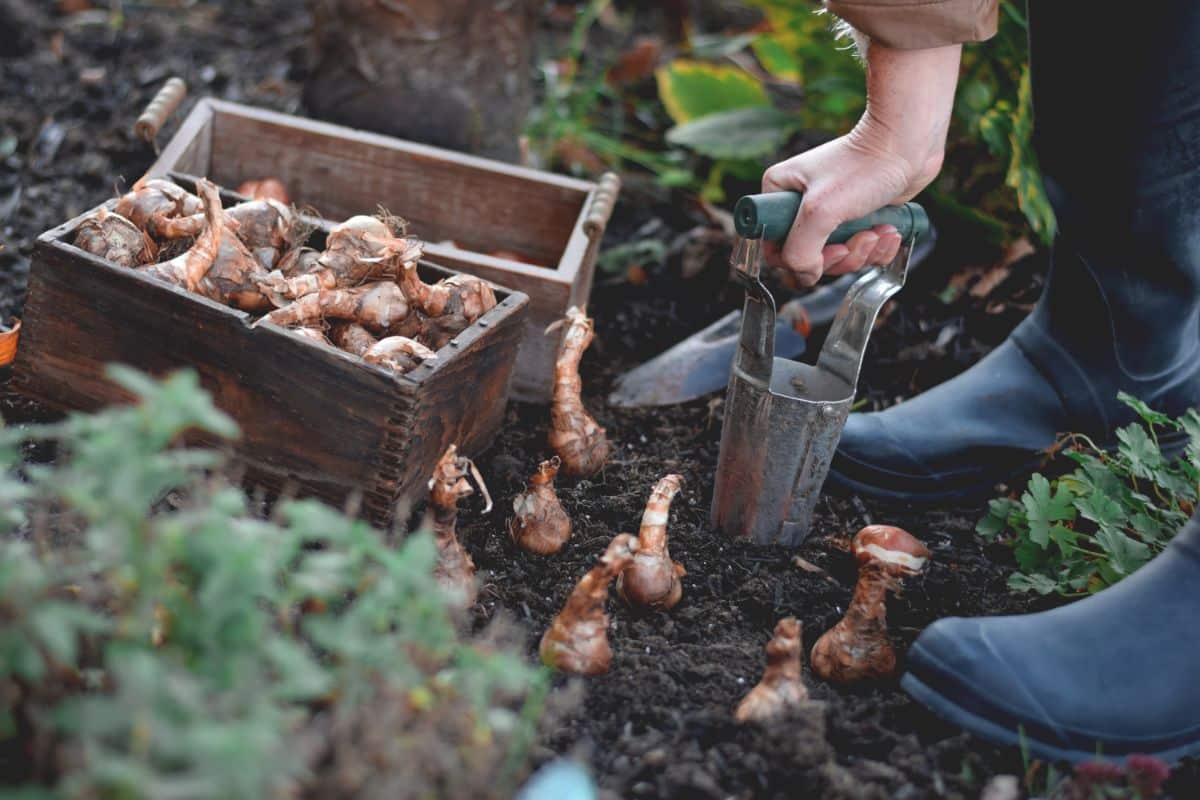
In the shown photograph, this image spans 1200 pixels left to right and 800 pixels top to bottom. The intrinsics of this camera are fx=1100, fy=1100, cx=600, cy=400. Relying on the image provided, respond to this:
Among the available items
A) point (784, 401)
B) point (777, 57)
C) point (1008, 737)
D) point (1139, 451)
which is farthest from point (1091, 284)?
point (777, 57)

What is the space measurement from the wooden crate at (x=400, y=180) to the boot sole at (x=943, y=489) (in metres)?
0.79

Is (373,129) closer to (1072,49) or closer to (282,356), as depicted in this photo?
(282,356)

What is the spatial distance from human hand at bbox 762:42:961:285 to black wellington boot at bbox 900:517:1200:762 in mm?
667

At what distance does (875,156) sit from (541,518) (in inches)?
33.7

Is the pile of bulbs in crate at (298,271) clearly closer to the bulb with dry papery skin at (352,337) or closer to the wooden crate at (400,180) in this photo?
the bulb with dry papery skin at (352,337)

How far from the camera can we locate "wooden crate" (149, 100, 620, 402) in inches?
108

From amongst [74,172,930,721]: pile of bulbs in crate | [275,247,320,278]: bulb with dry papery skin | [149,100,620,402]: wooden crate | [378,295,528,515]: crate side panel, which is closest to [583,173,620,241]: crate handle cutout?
[149,100,620,402]: wooden crate

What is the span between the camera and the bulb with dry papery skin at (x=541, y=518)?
1986mm

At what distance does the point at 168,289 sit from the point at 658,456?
1.05m

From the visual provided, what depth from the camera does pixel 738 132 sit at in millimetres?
3379

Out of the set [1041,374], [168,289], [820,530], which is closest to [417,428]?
[168,289]

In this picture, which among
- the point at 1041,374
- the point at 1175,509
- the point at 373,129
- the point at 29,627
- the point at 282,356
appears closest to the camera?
the point at 29,627

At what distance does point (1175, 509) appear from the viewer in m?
1.99

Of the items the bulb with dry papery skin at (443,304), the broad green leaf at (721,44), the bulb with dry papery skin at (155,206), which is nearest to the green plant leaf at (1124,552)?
the bulb with dry papery skin at (443,304)
